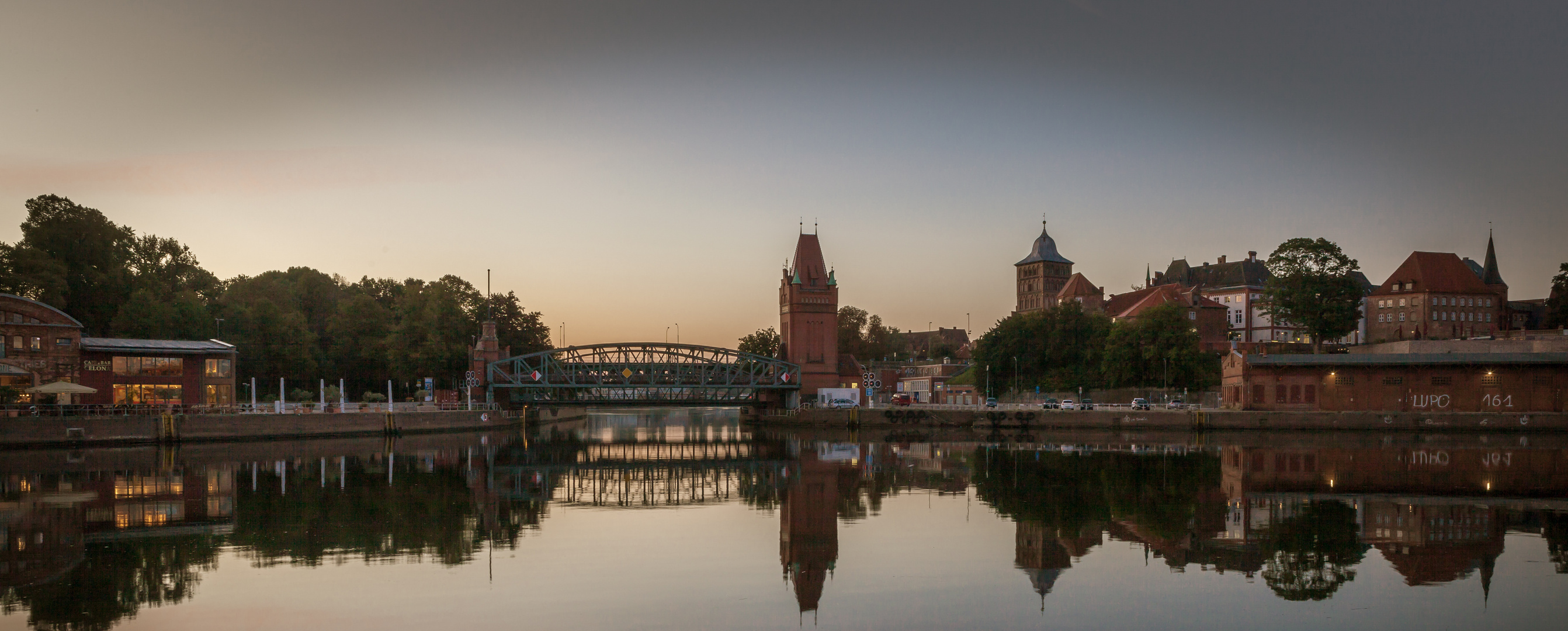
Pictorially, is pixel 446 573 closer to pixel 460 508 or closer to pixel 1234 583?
pixel 460 508

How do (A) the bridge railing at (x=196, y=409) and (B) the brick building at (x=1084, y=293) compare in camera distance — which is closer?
(A) the bridge railing at (x=196, y=409)

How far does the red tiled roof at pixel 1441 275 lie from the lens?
110375 millimetres

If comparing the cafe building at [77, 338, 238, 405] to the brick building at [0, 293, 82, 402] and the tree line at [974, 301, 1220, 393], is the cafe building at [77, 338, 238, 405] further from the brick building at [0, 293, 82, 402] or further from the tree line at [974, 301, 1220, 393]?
the tree line at [974, 301, 1220, 393]

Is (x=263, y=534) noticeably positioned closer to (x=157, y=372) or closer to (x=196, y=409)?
(x=196, y=409)

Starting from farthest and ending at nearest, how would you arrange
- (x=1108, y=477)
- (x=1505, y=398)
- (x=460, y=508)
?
(x=1505, y=398) → (x=1108, y=477) → (x=460, y=508)

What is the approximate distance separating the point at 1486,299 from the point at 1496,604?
11240 cm

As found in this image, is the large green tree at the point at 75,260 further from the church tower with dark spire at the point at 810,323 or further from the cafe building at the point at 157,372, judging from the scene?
the church tower with dark spire at the point at 810,323

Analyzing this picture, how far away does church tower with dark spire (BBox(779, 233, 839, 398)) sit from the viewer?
99.3 meters

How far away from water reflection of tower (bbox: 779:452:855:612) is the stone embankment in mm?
37788

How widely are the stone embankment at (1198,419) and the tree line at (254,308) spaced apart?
3179 centimetres

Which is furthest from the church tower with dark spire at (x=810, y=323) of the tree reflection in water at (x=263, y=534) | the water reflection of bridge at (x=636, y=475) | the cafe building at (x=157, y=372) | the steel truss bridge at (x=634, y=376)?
the tree reflection in water at (x=263, y=534)

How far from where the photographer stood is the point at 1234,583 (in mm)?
18125

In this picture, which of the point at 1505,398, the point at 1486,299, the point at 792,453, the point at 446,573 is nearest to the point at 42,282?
the point at 792,453

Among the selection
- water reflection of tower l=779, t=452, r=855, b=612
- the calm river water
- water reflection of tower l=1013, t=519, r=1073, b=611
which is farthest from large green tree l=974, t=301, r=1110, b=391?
water reflection of tower l=1013, t=519, r=1073, b=611
